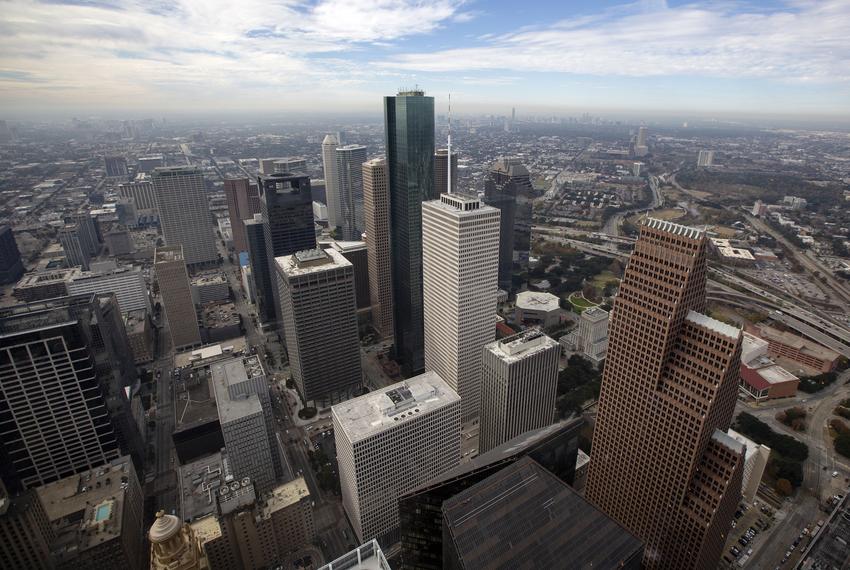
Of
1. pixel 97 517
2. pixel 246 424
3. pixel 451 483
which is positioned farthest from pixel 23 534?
pixel 451 483

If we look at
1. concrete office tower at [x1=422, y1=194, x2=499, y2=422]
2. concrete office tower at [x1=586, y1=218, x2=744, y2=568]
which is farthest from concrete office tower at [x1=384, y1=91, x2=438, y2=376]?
concrete office tower at [x1=586, y1=218, x2=744, y2=568]

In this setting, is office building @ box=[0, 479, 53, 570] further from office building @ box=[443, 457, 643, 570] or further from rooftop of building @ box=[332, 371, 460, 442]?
office building @ box=[443, 457, 643, 570]

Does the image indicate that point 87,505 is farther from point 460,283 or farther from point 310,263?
point 460,283

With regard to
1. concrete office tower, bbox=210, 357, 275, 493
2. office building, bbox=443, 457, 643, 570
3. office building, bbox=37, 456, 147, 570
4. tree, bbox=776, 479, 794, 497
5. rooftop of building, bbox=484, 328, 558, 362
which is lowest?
tree, bbox=776, 479, 794, 497

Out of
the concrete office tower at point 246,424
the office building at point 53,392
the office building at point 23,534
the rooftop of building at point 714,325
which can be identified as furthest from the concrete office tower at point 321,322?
the rooftop of building at point 714,325

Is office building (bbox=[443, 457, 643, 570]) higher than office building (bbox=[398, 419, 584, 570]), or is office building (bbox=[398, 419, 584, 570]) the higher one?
office building (bbox=[443, 457, 643, 570])

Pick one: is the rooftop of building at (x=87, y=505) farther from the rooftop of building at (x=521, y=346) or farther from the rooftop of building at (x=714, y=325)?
the rooftop of building at (x=714, y=325)

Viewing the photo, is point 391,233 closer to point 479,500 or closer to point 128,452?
point 128,452
